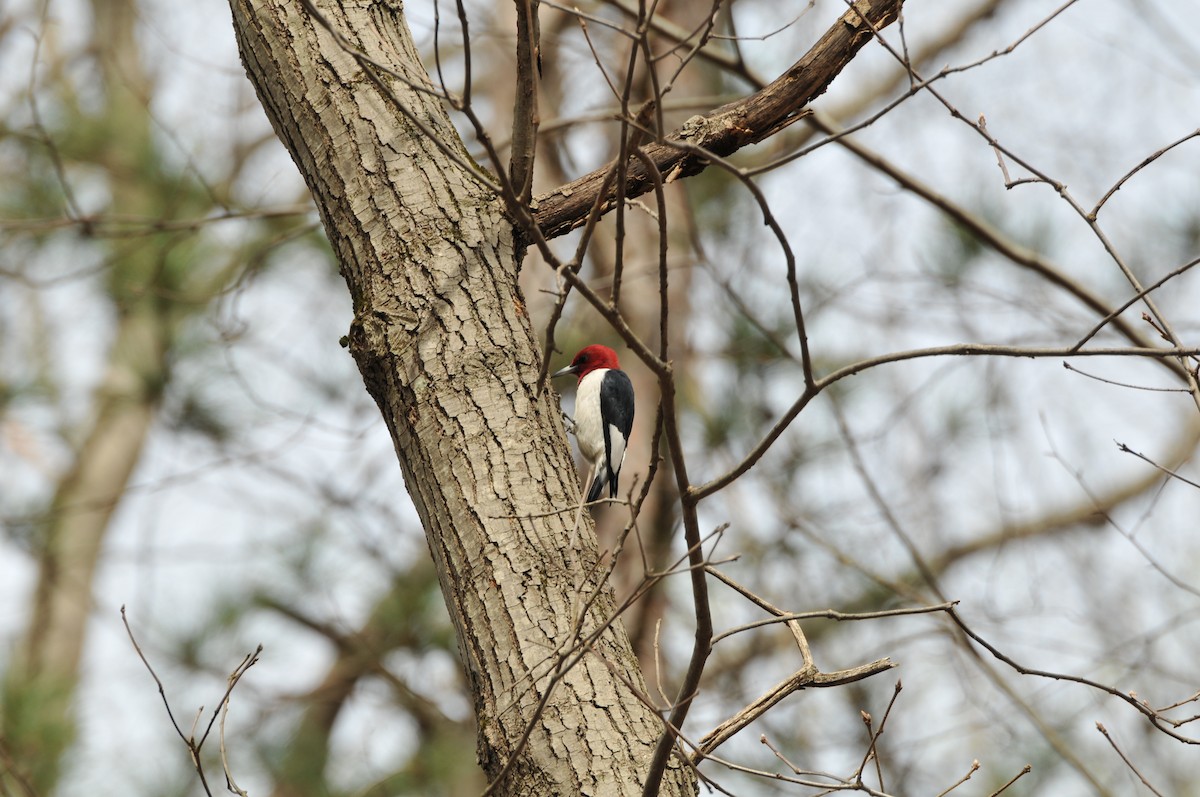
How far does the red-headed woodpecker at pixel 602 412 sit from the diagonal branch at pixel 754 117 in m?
1.79

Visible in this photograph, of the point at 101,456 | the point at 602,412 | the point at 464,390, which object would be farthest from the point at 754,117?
the point at 101,456

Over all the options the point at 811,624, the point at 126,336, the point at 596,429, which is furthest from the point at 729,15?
the point at 811,624

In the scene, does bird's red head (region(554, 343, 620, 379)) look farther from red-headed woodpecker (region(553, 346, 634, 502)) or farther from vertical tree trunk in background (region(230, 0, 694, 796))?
vertical tree trunk in background (region(230, 0, 694, 796))

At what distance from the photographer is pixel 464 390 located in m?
2.39

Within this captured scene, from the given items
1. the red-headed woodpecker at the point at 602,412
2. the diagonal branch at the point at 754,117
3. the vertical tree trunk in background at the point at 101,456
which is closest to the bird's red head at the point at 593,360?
the red-headed woodpecker at the point at 602,412

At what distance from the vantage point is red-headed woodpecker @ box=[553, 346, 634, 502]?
455cm

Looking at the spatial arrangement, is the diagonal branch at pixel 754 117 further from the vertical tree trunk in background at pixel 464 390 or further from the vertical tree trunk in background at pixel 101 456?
the vertical tree trunk in background at pixel 101 456

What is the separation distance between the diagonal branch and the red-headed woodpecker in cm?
179

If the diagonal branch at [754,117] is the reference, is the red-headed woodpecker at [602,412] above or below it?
above

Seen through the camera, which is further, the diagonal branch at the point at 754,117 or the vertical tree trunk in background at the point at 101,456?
the vertical tree trunk in background at the point at 101,456

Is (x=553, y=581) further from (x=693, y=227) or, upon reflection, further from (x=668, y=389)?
(x=693, y=227)

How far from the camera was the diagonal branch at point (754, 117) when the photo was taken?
2594 millimetres

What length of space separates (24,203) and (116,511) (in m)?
3.99

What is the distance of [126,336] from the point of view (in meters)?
6.21
